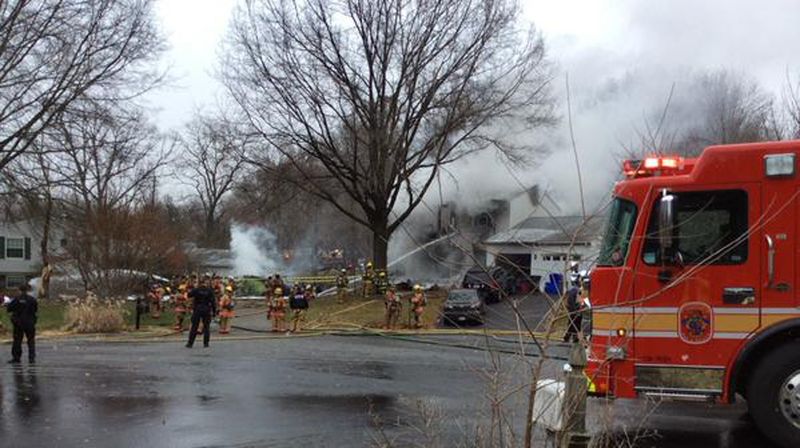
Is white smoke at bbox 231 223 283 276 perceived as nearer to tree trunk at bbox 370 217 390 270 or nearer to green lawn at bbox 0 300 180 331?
tree trunk at bbox 370 217 390 270

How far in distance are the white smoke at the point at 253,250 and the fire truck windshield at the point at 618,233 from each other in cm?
4700

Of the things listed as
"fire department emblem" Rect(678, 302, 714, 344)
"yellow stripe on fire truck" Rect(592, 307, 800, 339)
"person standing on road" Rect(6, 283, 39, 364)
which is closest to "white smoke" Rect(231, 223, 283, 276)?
"person standing on road" Rect(6, 283, 39, 364)

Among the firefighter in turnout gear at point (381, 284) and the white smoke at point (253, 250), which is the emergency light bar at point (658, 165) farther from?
the white smoke at point (253, 250)

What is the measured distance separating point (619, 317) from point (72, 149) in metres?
20.1

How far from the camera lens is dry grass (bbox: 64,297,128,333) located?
838 inches

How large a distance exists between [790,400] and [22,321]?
12.4 metres

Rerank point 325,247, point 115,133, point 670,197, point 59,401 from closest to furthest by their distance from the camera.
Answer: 1. point 670,197
2. point 59,401
3. point 115,133
4. point 325,247

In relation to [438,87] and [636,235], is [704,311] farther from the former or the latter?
[438,87]

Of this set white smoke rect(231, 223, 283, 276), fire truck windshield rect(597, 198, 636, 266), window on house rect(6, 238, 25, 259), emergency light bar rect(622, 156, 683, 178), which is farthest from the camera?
white smoke rect(231, 223, 283, 276)

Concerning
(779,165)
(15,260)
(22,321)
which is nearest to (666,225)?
(779,165)

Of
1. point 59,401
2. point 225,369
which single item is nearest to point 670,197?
point 59,401

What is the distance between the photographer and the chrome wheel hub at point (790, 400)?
6094 millimetres

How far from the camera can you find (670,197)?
628cm

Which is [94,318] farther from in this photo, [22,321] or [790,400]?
[790,400]
